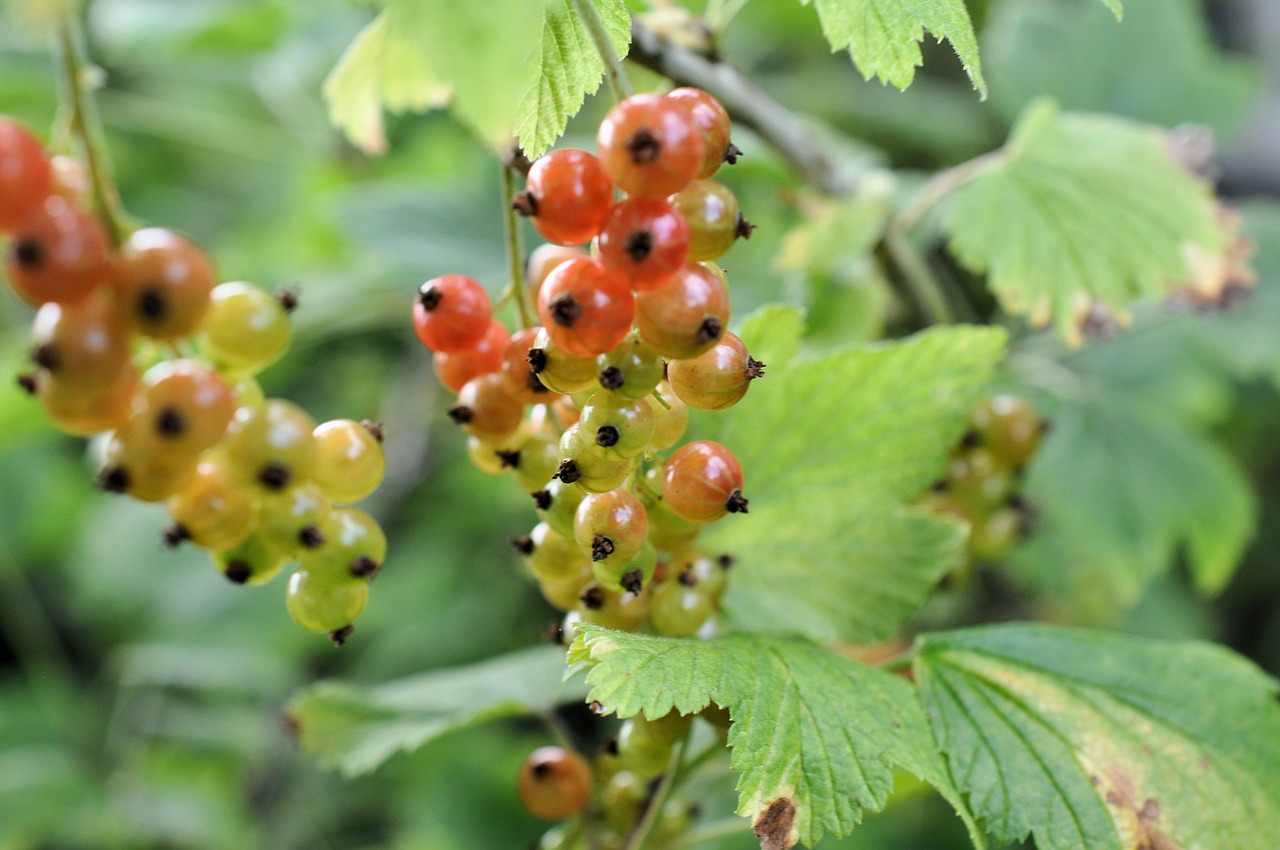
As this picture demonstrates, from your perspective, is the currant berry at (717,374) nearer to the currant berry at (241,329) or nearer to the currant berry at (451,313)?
the currant berry at (451,313)

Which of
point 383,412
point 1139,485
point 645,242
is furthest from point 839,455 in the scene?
point 383,412

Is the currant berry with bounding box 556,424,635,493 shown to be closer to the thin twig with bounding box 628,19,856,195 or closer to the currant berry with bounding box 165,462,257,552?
the currant berry with bounding box 165,462,257,552

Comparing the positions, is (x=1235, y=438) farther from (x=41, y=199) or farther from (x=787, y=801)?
(x=41, y=199)

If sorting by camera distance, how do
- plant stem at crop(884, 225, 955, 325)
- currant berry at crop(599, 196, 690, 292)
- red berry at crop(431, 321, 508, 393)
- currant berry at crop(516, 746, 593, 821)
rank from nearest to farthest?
currant berry at crop(599, 196, 690, 292), red berry at crop(431, 321, 508, 393), currant berry at crop(516, 746, 593, 821), plant stem at crop(884, 225, 955, 325)

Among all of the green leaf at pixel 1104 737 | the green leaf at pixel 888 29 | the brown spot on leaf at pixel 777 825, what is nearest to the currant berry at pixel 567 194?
the green leaf at pixel 888 29

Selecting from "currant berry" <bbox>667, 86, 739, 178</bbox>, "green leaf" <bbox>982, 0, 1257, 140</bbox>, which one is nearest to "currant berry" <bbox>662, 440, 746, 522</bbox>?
"currant berry" <bbox>667, 86, 739, 178</bbox>

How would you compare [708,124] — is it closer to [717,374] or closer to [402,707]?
[717,374]

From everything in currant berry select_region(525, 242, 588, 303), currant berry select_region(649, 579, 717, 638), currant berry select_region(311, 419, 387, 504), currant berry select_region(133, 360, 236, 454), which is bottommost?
currant berry select_region(649, 579, 717, 638)
